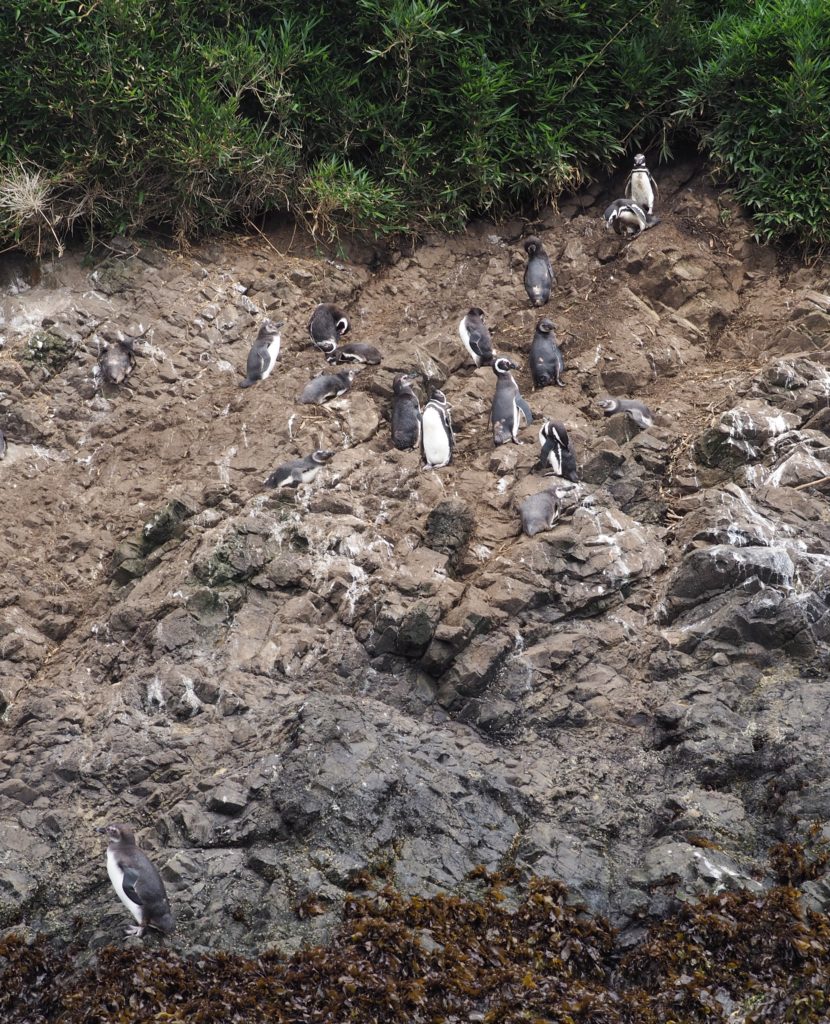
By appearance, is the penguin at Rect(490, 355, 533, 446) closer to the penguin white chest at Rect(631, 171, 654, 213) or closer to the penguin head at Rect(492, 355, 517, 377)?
the penguin head at Rect(492, 355, 517, 377)

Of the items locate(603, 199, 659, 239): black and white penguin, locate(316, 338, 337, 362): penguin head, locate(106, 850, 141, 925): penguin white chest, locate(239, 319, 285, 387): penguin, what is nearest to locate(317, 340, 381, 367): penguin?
locate(316, 338, 337, 362): penguin head

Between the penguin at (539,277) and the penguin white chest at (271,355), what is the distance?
87.3 inches

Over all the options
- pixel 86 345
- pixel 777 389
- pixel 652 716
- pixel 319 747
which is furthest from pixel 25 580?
pixel 777 389

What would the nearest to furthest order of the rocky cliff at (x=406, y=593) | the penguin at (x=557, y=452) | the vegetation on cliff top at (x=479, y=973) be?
the vegetation on cliff top at (x=479, y=973) < the rocky cliff at (x=406, y=593) < the penguin at (x=557, y=452)

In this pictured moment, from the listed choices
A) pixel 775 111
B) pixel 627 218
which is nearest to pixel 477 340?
pixel 627 218

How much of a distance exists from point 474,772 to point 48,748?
2604 millimetres

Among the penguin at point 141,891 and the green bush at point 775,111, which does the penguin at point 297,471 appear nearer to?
the penguin at point 141,891

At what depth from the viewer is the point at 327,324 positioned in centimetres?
1073

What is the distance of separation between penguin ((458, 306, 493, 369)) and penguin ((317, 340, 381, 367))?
0.73 meters

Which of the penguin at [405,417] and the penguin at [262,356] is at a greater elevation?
the penguin at [405,417]

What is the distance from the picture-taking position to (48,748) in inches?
303

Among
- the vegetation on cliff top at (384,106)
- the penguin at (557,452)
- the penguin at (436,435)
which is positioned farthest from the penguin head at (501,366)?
the vegetation on cliff top at (384,106)

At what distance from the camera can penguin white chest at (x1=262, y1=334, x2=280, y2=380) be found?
1038cm

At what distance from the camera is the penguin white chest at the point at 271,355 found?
408 inches
